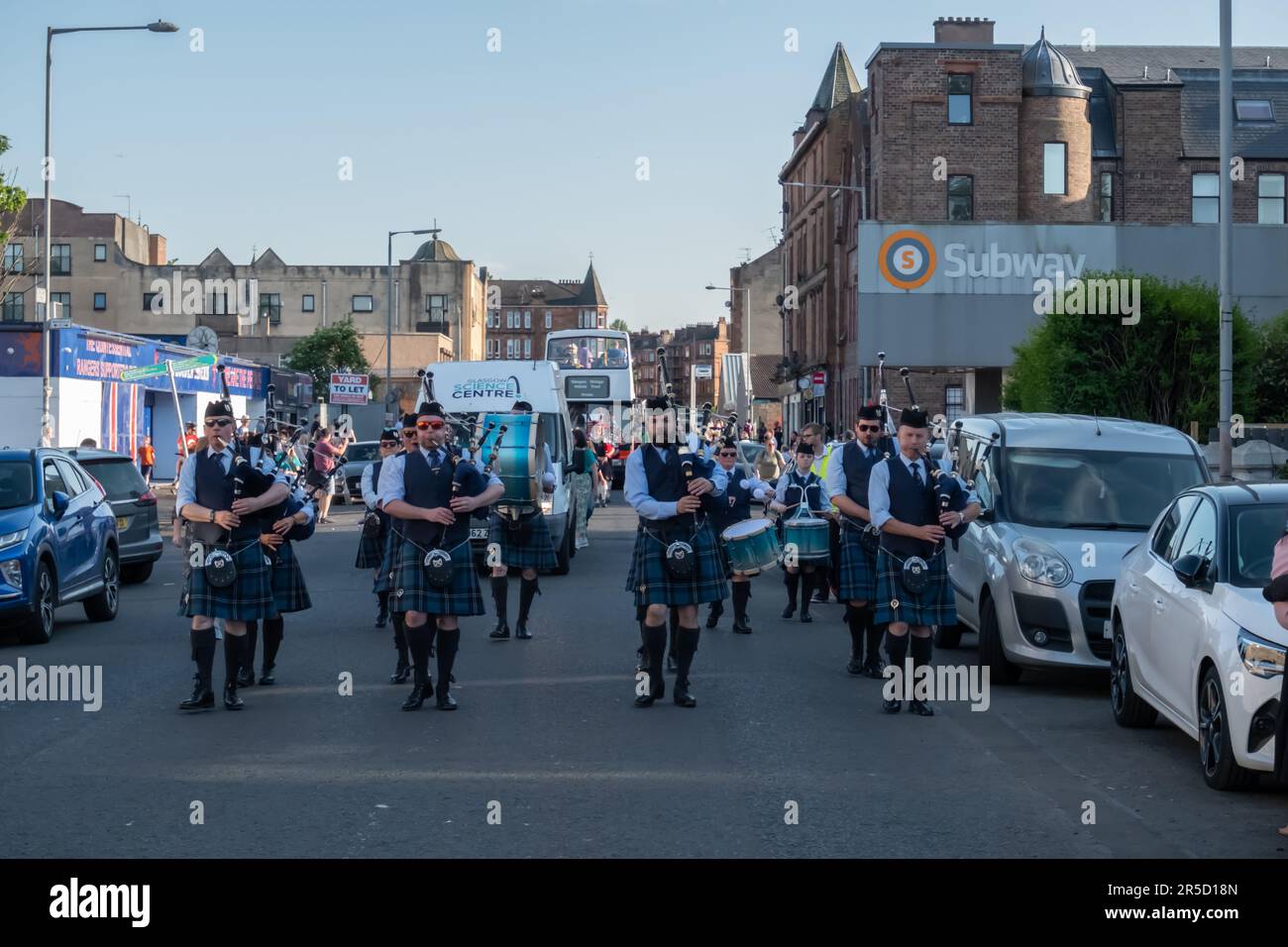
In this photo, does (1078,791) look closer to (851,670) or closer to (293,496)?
(851,670)

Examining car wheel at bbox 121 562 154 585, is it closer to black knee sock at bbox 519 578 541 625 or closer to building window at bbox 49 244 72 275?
black knee sock at bbox 519 578 541 625

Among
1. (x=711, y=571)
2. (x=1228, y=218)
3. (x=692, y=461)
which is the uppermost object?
(x=1228, y=218)

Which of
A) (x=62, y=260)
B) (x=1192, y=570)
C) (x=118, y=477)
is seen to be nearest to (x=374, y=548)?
(x=118, y=477)

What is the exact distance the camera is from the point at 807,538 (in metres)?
15.4

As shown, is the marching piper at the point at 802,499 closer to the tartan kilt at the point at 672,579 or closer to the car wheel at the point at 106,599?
the tartan kilt at the point at 672,579

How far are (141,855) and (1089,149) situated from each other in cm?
5068

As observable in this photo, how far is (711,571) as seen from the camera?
10336 millimetres

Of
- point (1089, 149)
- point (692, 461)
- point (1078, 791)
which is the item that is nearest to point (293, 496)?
point (692, 461)

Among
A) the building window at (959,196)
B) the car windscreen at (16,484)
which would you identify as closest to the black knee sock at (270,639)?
the car windscreen at (16,484)

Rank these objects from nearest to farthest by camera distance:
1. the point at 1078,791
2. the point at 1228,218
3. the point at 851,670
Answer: the point at 1078,791
the point at 851,670
the point at 1228,218

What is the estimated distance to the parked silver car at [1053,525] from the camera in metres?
10.9

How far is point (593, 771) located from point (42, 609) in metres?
7.34

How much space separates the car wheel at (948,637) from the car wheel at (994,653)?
1.70 m
